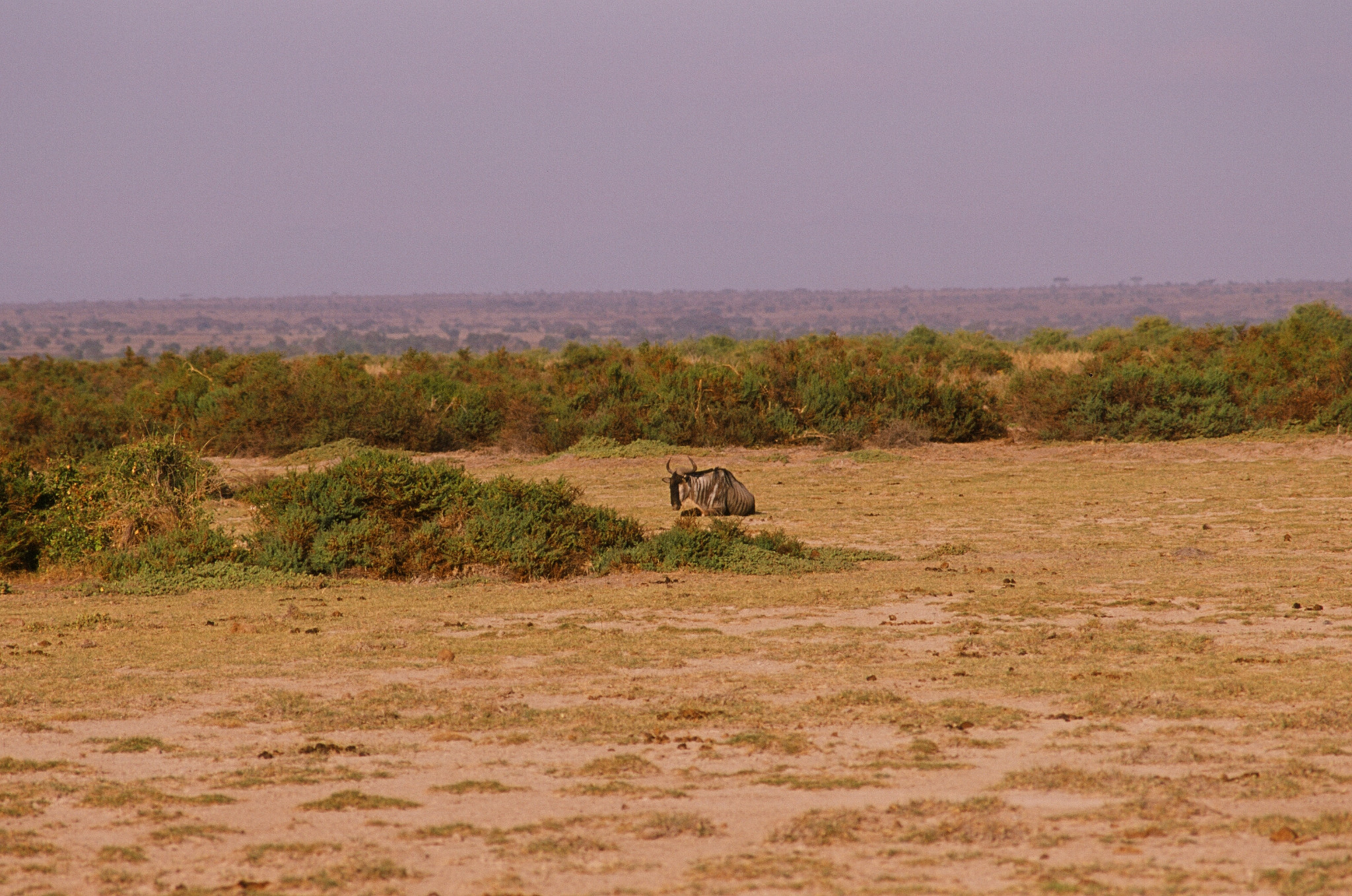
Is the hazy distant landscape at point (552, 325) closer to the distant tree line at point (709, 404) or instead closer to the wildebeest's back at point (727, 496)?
the distant tree line at point (709, 404)

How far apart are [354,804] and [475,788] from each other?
503 millimetres

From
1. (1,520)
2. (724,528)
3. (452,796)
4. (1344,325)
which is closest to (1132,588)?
(724,528)

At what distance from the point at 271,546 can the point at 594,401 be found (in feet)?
47.1

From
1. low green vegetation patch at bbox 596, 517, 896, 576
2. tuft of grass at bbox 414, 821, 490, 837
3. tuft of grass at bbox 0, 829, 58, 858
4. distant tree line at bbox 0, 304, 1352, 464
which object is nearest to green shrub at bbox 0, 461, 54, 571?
low green vegetation patch at bbox 596, 517, 896, 576

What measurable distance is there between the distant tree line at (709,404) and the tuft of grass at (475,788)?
1906 centimetres

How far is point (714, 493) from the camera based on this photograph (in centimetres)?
1631

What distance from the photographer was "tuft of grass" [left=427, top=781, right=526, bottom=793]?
5.98 metres

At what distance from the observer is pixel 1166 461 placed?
22.0m

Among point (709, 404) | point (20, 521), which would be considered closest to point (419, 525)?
point (20, 521)

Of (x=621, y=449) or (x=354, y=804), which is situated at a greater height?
(x=354, y=804)

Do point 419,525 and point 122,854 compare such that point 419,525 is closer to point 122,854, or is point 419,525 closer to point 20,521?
point 20,521

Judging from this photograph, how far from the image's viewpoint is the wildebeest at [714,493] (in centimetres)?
1631

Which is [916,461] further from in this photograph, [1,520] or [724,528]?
[1,520]

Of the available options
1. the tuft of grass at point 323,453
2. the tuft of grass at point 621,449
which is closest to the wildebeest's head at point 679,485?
the tuft of grass at point 621,449
